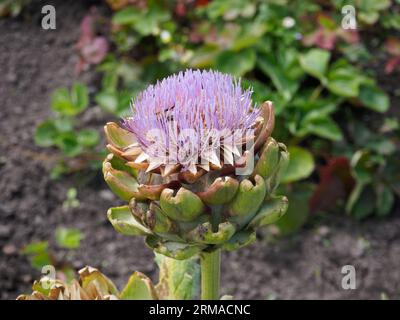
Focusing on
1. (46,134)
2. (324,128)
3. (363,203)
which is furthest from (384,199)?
(46,134)

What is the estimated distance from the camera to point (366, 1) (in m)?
1.97

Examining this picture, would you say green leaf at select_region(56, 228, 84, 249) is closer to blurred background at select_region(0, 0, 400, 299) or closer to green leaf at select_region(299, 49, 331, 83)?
blurred background at select_region(0, 0, 400, 299)

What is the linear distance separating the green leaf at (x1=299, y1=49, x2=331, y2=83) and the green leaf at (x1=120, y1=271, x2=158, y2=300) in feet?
3.09

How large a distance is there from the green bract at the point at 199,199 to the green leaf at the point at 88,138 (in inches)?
38.0

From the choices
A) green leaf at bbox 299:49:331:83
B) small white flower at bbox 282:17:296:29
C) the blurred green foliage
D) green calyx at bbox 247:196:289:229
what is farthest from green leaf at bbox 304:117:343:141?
green calyx at bbox 247:196:289:229

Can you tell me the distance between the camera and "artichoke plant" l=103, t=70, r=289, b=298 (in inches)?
34.0

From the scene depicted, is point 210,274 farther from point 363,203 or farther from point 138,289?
point 363,203

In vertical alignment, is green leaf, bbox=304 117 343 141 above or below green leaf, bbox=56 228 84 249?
above

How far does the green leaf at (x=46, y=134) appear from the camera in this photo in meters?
1.87

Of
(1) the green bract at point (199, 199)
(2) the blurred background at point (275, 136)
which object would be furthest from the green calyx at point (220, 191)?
(2) the blurred background at point (275, 136)
